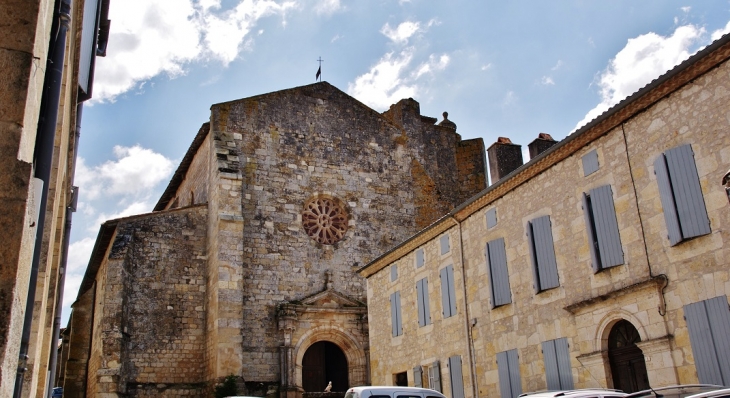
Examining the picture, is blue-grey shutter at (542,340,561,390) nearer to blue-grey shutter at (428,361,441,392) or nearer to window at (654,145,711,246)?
window at (654,145,711,246)

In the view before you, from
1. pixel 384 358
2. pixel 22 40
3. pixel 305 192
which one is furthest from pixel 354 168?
pixel 22 40

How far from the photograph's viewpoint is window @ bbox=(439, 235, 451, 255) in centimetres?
1427

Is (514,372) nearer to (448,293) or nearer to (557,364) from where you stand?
(557,364)

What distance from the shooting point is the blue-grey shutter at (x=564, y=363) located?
10.6m

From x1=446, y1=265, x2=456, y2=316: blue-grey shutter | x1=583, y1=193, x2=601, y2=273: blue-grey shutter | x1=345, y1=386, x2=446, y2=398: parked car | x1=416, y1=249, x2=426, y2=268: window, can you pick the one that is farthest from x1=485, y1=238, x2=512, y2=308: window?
x1=345, y1=386, x2=446, y2=398: parked car

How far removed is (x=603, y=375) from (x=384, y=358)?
7247 millimetres

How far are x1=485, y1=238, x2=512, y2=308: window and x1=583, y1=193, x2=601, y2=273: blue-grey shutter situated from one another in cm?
215

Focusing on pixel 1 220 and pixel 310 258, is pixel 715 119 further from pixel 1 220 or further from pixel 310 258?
pixel 310 258

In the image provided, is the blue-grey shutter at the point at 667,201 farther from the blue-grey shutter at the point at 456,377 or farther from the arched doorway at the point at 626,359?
the blue-grey shutter at the point at 456,377

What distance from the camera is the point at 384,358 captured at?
1638 centimetres

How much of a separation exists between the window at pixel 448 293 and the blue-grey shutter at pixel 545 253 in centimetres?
260

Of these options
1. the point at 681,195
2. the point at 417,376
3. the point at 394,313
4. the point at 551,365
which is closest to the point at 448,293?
the point at 417,376

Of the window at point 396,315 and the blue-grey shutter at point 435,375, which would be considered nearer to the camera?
the blue-grey shutter at point 435,375

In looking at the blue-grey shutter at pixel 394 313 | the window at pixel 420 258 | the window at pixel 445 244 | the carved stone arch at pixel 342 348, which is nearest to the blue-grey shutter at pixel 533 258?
the window at pixel 445 244
